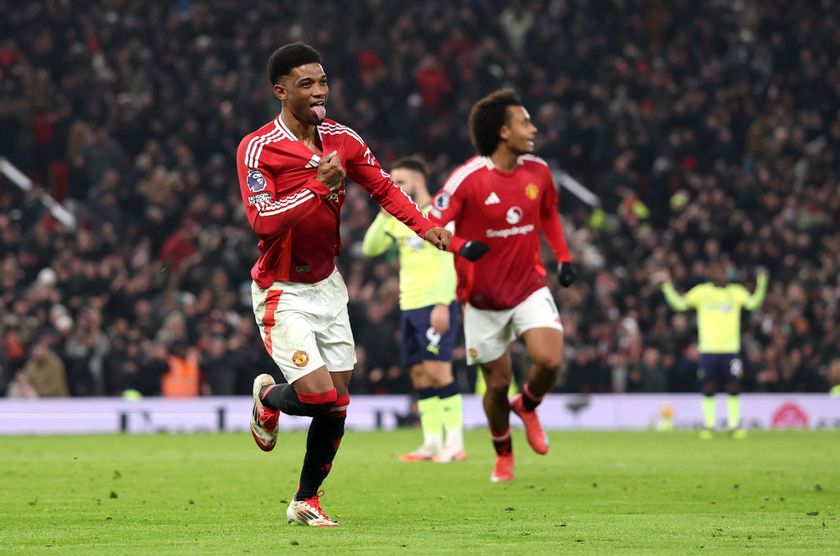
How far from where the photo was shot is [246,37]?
28719 mm

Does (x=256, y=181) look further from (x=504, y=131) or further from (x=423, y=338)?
(x=423, y=338)

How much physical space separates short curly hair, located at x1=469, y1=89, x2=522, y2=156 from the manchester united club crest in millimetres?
431

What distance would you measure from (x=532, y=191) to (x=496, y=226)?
0.38 meters

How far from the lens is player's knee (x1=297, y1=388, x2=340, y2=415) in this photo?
26.5 ft

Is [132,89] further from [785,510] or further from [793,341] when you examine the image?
[785,510]

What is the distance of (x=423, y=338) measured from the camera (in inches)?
581

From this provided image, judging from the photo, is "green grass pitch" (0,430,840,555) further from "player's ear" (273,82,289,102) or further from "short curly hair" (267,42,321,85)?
"short curly hair" (267,42,321,85)

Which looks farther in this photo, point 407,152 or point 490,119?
point 407,152

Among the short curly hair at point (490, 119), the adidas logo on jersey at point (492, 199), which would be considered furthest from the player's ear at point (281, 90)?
the short curly hair at point (490, 119)

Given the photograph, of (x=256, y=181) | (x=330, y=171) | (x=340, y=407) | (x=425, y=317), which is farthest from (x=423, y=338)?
(x=330, y=171)

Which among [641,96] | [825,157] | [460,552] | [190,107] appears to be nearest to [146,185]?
[190,107]

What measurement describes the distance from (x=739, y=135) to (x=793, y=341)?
6239 mm

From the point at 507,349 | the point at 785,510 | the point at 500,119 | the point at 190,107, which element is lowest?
the point at 785,510

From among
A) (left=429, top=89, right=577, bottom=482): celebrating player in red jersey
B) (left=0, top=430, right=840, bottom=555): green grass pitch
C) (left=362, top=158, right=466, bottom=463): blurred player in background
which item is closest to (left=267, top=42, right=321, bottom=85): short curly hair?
(left=0, top=430, right=840, bottom=555): green grass pitch
